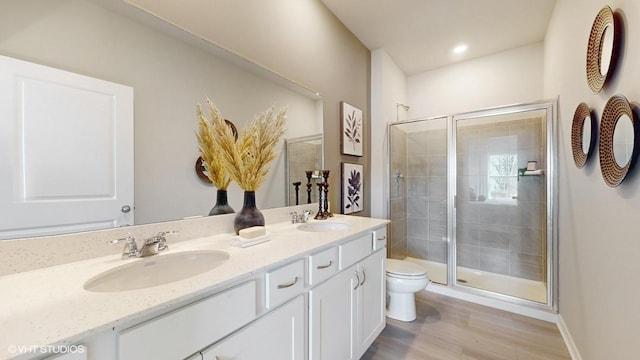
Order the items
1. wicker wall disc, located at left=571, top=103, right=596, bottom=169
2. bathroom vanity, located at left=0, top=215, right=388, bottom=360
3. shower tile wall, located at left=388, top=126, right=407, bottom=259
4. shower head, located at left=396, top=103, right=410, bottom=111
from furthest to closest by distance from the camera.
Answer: shower head, located at left=396, top=103, right=410, bottom=111, shower tile wall, located at left=388, top=126, right=407, bottom=259, wicker wall disc, located at left=571, top=103, right=596, bottom=169, bathroom vanity, located at left=0, top=215, right=388, bottom=360

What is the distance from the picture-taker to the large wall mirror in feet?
2.82

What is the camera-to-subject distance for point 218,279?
75 centimetres

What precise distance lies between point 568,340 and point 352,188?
1916mm

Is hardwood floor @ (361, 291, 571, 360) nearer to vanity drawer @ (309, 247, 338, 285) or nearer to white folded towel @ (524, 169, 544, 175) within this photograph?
vanity drawer @ (309, 247, 338, 285)

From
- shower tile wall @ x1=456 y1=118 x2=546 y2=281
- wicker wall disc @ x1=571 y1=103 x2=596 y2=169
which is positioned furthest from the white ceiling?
wicker wall disc @ x1=571 y1=103 x2=596 y2=169

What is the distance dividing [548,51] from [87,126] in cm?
364

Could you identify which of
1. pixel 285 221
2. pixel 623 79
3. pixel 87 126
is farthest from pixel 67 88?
pixel 623 79

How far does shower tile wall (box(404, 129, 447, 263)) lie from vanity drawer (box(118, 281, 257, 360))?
Result: 2.56 meters

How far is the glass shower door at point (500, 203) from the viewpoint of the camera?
8.27 ft

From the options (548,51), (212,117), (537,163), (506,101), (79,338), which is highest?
(548,51)

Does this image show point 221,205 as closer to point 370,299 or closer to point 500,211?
point 370,299

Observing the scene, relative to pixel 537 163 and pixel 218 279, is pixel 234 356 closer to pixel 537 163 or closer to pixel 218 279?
pixel 218 279

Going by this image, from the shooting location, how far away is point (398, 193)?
3.09 meters

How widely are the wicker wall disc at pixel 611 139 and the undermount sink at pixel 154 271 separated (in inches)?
65.2
